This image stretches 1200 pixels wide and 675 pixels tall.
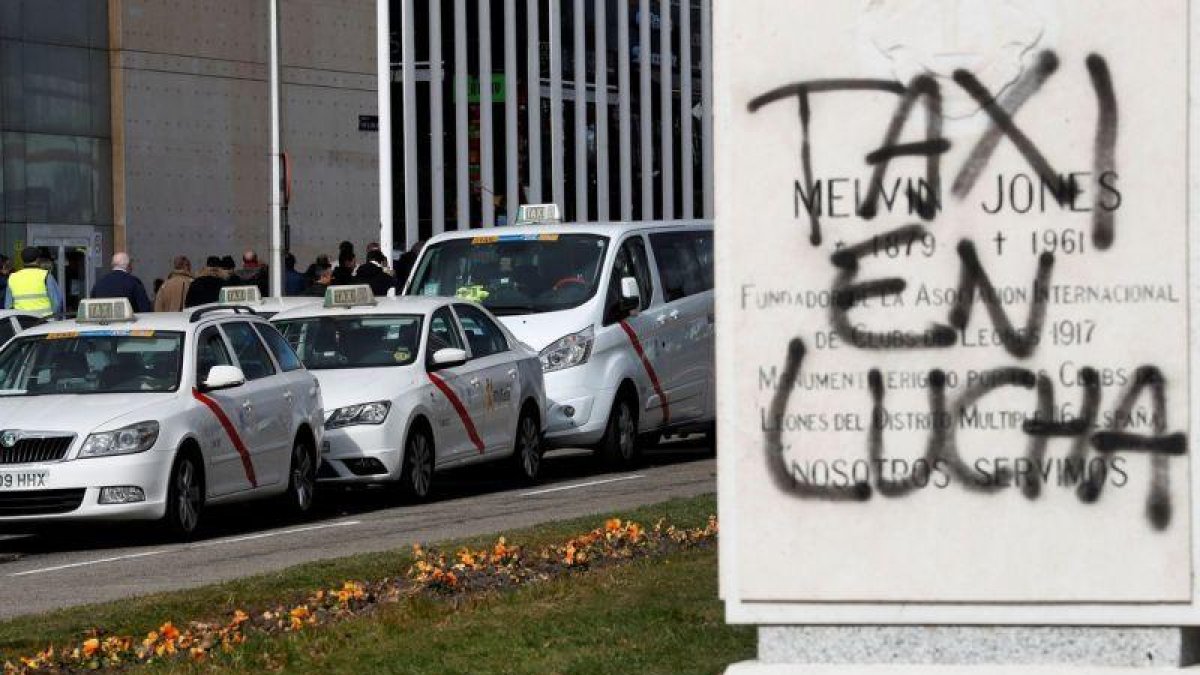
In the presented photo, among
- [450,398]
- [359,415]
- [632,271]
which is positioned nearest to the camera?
[359,415]

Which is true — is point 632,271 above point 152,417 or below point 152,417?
above

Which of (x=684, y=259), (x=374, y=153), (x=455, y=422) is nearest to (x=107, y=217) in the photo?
(x=374, y=153)

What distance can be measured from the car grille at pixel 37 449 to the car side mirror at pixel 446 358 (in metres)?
3.91

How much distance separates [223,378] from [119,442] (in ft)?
3.67

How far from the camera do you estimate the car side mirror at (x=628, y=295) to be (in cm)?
2244

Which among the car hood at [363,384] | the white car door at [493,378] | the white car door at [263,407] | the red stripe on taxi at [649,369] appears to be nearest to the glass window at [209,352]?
the white car door at [263,407]

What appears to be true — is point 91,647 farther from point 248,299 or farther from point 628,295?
point 628,295

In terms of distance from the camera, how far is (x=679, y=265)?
77.9 feet

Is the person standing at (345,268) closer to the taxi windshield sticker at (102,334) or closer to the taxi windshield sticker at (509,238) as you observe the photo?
the taxi windshield sticker at (509,238)

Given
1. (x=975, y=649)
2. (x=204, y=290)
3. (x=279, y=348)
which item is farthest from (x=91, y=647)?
(x=204, y=290)

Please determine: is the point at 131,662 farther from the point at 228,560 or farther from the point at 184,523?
the point at 184,523

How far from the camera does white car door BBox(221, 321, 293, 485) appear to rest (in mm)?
18094

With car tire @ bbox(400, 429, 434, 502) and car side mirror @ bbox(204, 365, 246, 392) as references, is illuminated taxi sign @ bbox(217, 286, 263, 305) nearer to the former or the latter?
car tire @ bbox(400, 429, 434, 502)

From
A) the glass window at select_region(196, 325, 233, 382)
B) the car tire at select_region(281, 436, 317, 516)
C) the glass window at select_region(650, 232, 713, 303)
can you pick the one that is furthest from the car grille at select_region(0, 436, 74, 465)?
the glass window at select_region(650, 232, 713, 303)
